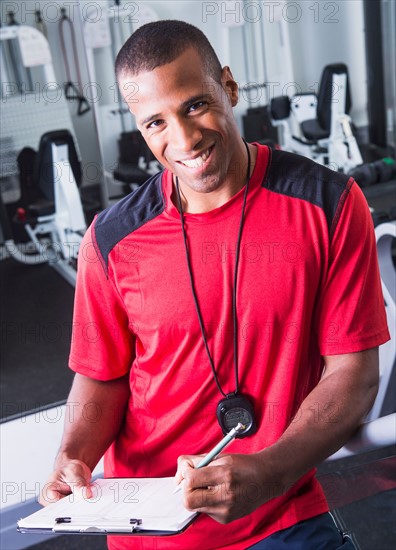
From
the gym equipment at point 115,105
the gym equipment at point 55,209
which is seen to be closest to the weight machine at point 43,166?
the gym equipment at point 55,209

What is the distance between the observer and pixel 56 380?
3.35 metres

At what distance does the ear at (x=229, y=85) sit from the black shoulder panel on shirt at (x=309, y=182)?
128 mm

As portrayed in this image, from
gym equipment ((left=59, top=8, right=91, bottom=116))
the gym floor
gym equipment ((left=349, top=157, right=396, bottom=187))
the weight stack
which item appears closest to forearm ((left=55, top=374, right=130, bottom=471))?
the gym floor

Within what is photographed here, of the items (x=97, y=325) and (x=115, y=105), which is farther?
(x=115, y=105)

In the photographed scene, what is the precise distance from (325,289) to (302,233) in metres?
0.10

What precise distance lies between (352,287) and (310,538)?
424mm

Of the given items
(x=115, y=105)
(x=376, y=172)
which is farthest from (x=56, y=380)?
(x=115, y=105)

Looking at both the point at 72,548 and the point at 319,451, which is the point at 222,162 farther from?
the point at 72,548

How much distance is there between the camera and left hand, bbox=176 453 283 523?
3.25 feet

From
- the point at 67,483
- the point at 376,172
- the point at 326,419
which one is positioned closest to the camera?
the point at 326,419

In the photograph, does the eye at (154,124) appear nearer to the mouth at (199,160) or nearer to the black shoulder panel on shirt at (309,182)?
the mouth at (199,160)

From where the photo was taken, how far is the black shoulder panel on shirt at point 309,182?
46.9 inches

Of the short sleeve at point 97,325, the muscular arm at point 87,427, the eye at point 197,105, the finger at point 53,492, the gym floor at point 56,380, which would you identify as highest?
the eye at point 197,105

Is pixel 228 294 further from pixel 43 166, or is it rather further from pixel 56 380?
pixel 43 166
